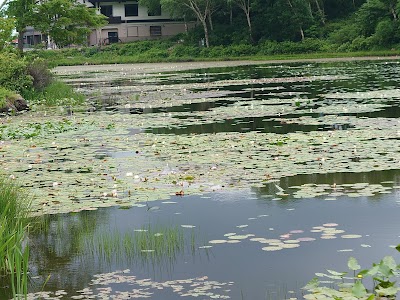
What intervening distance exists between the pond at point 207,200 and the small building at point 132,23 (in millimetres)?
61479

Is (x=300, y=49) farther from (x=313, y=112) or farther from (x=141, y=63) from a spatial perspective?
(x=313, y=112)

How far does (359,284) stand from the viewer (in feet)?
18.8

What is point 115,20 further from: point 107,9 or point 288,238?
point 288,238

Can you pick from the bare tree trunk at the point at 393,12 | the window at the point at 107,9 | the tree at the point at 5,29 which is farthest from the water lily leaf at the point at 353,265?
the window at the point at 107,9

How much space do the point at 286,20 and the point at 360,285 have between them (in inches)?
2295

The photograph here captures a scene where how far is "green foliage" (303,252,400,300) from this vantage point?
225 inches

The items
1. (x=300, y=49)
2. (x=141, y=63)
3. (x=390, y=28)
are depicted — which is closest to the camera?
(x=390, y=28)

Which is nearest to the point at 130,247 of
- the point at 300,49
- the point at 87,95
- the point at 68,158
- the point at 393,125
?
the point at 68,158

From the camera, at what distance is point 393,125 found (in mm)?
14812

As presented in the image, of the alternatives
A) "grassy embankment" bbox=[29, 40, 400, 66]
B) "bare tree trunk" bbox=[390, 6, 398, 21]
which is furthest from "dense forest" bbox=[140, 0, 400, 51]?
"grassy embankment" bbox=[29, 40, 400, 66]

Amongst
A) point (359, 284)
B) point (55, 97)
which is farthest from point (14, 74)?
point (359, 284)

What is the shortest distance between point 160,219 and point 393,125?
7.61 m

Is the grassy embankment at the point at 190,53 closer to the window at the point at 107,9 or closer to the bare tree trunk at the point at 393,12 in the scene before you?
the bare tree trunk at the point at 393,12

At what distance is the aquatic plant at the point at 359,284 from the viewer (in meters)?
5.71
